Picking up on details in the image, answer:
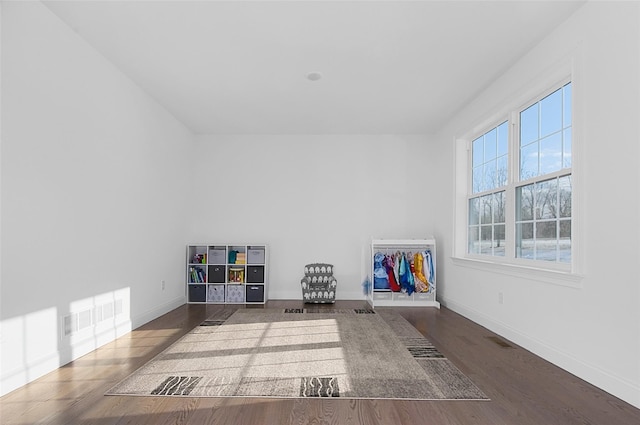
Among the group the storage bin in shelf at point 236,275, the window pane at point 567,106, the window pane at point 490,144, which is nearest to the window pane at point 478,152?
the window pane at point 490,144

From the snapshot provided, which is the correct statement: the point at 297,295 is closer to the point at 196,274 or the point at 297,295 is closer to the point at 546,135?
the point at 196,274

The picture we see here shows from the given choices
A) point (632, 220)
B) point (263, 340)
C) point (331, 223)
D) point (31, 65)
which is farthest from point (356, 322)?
point (31, 65)

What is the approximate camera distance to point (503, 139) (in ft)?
13.7

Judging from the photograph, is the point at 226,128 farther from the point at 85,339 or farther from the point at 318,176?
the point at 85,339

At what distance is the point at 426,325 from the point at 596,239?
2.07m

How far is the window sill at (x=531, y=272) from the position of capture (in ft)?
9.18

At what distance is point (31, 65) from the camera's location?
103 inches

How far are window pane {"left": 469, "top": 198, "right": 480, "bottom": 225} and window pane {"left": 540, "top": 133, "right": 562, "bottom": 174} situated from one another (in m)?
1.44

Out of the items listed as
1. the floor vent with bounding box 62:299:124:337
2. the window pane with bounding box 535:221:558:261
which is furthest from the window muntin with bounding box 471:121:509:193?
the floor vent with bounding box 62:299:124:337

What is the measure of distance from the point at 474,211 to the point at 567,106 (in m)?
2.00

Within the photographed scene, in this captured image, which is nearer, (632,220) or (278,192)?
(632,220)

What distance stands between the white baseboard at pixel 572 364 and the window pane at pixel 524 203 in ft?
3.39

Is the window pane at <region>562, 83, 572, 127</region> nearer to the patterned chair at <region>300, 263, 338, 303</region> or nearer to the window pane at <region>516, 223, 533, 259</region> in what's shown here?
the window pane at <region>516, 223, 533, 259</region>

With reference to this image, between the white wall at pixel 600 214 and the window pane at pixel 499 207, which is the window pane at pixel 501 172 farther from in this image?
the white wall at pixel 600 214
